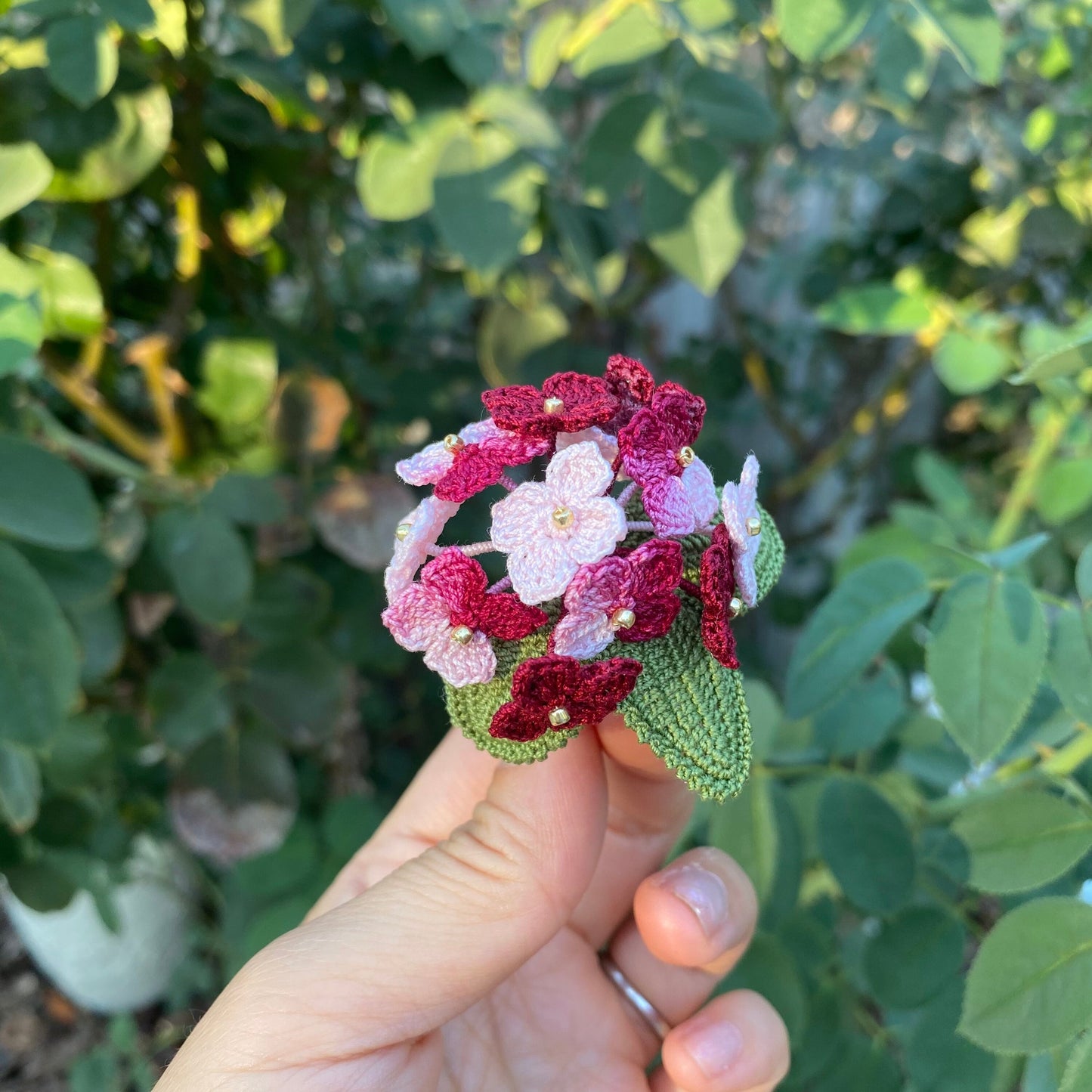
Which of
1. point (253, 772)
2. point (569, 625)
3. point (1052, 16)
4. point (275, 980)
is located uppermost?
point (1052, 16)

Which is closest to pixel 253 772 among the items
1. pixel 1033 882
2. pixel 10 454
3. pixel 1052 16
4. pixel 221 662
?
pixel 221 662

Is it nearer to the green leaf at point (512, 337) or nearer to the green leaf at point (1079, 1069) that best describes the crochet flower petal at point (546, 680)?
the green leaf at point (1079, 1069)

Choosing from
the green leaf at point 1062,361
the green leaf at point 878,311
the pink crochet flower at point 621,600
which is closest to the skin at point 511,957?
the pink crochet flower at point 621,600

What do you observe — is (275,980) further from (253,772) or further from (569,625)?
(253,772)

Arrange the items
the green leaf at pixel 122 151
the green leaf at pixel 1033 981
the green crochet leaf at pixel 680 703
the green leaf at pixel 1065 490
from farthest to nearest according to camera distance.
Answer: the green leaf at pixel 1065 490 < the green leaf at pixel 122 151 < the green leaf at pixel 1033 981 < the green crochet leaf at pixel 680 703

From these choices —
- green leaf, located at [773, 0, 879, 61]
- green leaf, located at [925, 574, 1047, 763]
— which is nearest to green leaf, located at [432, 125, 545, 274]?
green leaf, located at [773, 0, 879, 61]

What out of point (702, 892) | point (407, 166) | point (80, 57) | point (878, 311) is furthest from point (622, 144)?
point (702, 892)

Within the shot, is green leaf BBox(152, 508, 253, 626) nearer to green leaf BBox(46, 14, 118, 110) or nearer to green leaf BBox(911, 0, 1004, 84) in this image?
green leaf BBox(46, 14, 118, 110)

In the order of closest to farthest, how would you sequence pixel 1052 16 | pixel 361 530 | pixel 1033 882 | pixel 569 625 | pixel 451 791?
pixel 569 625
pixel 1033 882
pixel 451 791
pixel 361 530
pixel 1052 16
